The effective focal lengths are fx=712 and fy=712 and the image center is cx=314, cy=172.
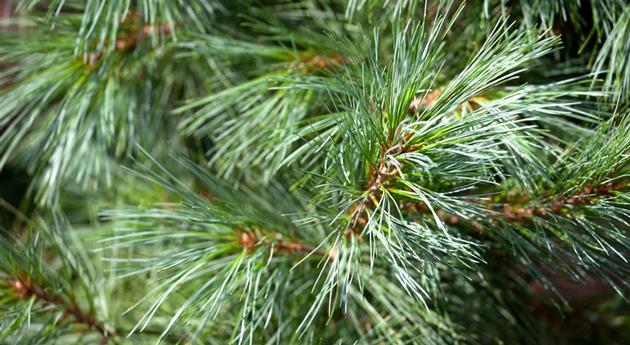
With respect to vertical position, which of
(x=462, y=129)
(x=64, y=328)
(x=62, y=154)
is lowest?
(x=64, y=328)

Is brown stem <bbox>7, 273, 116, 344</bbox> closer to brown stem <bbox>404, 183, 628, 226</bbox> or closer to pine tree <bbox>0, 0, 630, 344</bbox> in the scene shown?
pine tree <bbox>0, 0, 630, 344</bbox>

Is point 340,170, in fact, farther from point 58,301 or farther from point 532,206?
point 58,301

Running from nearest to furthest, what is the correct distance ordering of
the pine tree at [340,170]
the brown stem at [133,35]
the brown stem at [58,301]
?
the pine tree at [340,170], the brown stem at [58,301], the brown stem at [133,35]

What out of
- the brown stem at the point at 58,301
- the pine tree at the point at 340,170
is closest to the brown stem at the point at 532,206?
the pine tree at the point at 340,170

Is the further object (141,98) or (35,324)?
(141,98)

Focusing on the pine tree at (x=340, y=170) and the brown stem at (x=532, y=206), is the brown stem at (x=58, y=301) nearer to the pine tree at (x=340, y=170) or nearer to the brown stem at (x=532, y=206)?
the pine tree at (x=340, y=170)

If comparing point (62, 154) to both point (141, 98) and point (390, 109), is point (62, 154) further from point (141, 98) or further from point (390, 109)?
point (390, 109)

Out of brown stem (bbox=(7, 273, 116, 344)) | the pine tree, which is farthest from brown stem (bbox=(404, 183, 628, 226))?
brown stem (bbox=(7, 273, 116, 344))

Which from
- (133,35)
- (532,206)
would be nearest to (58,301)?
(133,35)

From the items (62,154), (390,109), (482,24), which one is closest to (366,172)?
(390,109)
